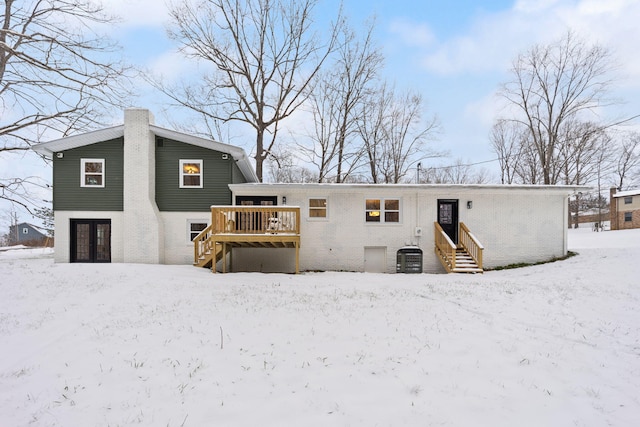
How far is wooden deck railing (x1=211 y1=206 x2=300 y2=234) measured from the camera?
10992mm

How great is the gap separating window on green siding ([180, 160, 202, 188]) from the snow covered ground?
5.99 m

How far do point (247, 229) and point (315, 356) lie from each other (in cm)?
766

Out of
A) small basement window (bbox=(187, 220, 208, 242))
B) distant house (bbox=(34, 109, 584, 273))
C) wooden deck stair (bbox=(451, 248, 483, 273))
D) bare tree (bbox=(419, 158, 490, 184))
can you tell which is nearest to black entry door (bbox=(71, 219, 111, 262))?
distant house (bbox=(34, 109, 584, 273))

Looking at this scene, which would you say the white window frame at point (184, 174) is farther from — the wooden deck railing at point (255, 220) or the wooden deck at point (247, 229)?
the wooden deck railing at point (255, 220)

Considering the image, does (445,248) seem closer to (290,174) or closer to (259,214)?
(259,214)

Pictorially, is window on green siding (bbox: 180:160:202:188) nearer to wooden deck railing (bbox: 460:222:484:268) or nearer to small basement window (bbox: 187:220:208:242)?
small basement window (bbox: 187:220:208:242)

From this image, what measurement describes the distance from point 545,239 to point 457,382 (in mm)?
12579

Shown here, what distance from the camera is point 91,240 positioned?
12.9 meters

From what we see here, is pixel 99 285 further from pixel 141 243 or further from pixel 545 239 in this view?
pixel 545 239

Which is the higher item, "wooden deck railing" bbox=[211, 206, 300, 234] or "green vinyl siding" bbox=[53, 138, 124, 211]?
"green vinyl siding" bbox=[53, 138, 124, 211]

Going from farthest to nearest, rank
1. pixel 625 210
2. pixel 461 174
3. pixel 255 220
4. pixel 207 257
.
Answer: pixel 461 174 → pixel 625 210 → pixel 207 257 → pixel 255 220

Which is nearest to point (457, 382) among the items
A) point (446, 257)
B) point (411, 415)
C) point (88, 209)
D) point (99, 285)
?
point (411, 415)

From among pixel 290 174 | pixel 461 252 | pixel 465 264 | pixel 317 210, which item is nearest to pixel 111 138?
pixel 317 210

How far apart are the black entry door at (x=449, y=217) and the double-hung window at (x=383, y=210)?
191 cm
